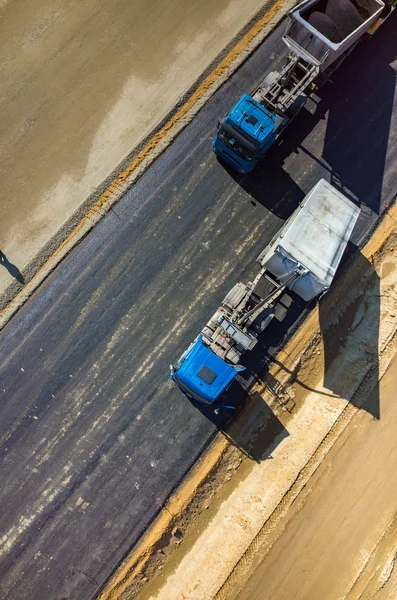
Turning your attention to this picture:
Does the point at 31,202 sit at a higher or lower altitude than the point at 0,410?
higher

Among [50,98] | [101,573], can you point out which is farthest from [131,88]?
[101,573]

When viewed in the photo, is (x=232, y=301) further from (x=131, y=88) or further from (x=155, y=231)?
(x=131, y=88)

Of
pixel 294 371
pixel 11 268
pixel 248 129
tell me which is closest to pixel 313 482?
pixel 294 371

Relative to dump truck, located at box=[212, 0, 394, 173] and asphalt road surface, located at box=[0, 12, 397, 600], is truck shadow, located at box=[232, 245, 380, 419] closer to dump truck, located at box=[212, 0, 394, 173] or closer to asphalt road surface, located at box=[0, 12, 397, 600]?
asphalt road surface, located at box=[0, 12, 397, 600]

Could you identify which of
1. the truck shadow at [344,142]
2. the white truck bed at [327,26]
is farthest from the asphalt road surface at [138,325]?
the white truck bed at [327,26]

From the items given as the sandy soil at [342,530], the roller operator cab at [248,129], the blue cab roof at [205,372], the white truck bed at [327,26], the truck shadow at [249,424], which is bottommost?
the sandy soil at [342,530]

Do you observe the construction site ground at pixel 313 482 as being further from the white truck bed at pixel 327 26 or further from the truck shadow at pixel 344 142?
the white truck bed at pixel 327 26

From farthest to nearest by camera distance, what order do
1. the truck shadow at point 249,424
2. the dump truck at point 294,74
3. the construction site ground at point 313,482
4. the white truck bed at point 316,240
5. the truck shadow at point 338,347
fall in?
the truck shadow at point 338,347
the truck shadow at point 249,424
the construction site ground at point 313,482
the dump truck at point 294,74
the white truck bed at point 316,240
